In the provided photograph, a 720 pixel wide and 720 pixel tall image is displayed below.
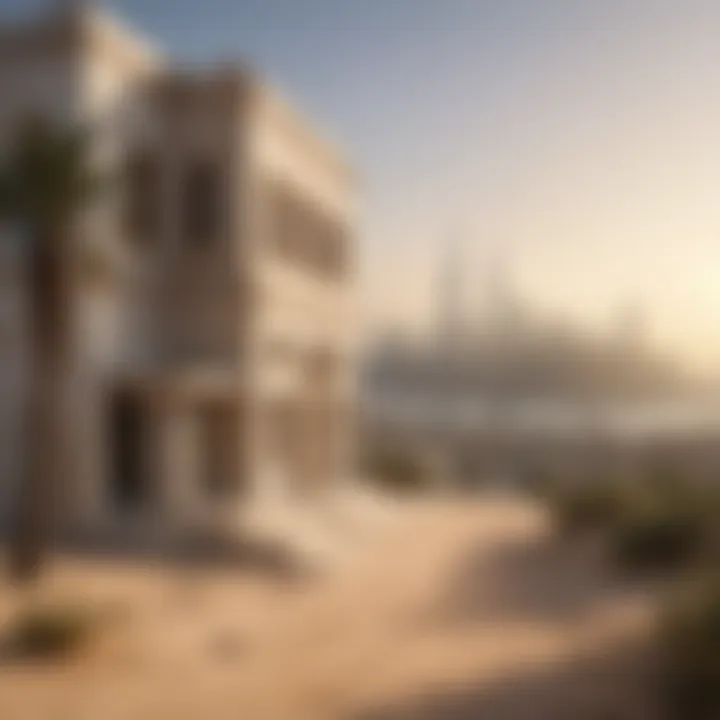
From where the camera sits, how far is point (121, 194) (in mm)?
20312

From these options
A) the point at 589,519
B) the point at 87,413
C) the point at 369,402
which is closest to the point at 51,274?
the point at 87,413

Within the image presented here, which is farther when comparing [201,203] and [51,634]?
[201,203]

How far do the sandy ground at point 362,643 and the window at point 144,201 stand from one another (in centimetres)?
798

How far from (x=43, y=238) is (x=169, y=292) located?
22.9 feet

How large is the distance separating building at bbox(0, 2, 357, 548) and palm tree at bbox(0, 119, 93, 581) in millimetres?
2672

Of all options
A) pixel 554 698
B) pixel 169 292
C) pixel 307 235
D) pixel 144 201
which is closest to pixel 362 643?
pixel 554 698

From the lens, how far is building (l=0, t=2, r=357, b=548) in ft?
62.6

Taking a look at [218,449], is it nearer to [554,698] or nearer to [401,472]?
[401,472]

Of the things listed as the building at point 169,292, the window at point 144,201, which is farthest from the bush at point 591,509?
the window at point 144,201

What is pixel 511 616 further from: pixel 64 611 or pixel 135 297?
pixel 135 297

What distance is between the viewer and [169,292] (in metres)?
21.9

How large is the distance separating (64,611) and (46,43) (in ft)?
40.0

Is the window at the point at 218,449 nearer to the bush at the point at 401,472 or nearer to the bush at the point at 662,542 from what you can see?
the bush at the point at 662,542

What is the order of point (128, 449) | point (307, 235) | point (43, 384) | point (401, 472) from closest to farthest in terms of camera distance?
point (43, 384), point (128, 449), point (307, 235), point (401, 472)
